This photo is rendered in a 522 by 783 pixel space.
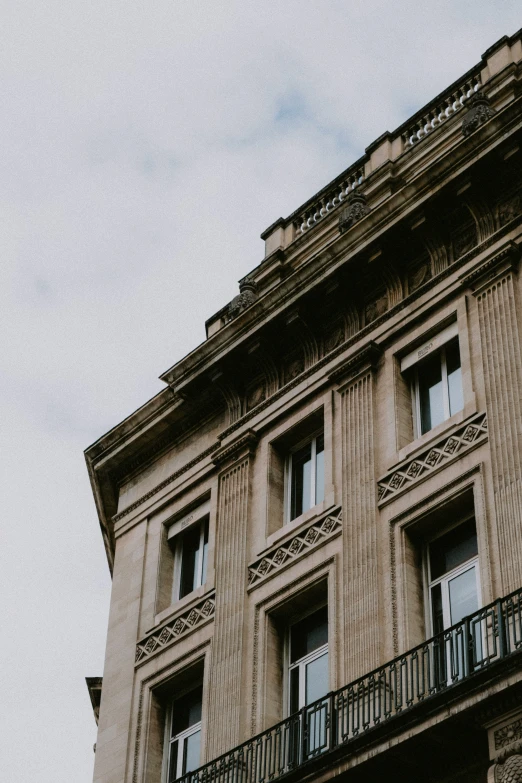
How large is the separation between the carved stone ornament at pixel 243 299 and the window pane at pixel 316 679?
7.09 metres

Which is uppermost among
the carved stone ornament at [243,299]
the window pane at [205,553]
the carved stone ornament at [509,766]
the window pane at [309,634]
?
the carved stone ornament at [243,299]

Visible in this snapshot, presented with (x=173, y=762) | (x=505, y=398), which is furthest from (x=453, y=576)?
(x=173, y=762)

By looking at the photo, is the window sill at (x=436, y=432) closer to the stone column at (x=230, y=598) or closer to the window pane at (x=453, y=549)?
the window pane at (x=453, y=549)

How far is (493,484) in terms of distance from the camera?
2128cm

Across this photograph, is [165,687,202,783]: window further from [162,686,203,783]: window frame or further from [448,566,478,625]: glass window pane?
[448,566,478,625]: glass window pane

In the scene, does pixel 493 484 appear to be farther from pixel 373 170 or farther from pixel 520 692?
pixel 373 170

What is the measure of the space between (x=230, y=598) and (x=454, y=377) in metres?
4.94

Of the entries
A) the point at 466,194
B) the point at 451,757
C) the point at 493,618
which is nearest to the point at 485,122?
the point at 466,194

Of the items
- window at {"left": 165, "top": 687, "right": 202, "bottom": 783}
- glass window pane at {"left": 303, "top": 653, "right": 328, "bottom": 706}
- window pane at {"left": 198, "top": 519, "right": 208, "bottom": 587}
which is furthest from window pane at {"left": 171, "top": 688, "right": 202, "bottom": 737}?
glass window pane at {"left": 303, "top": 653, "right": 328, "bottom": 706}

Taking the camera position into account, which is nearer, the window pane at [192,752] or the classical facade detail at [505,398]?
the classical facade detail at [505,398]

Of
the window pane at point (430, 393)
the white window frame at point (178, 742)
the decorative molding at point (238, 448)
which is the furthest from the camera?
the decorative molding at point (238, 448)

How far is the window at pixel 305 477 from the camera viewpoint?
25312 mm

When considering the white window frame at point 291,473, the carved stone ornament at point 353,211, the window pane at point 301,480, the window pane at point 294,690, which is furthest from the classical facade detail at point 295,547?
the carved stone ornament at point 353,211

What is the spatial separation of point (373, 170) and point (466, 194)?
12.8 feet
